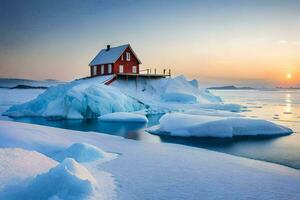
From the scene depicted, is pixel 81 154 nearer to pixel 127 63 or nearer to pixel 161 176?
pixel 161 176

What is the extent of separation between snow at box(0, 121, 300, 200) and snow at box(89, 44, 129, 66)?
29651mm

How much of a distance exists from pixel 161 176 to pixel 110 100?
73.9 ft

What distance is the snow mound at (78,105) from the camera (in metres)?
29.2

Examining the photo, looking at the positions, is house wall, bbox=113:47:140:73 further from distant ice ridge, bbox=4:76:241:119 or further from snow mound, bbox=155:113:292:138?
snow mound, bbox=155:113:292:138

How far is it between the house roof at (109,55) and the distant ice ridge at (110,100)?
3339mm

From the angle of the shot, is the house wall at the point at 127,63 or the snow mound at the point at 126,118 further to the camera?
the house wall at the point at 127,63

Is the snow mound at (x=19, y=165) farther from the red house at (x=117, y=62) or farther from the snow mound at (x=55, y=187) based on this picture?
the red house at (x=117, y=62)

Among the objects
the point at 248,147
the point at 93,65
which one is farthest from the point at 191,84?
the point at 248,147

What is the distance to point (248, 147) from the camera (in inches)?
556

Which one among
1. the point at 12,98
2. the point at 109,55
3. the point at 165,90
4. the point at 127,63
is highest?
the point at 109,55

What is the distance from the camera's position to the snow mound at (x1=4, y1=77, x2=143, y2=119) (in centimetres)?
2917

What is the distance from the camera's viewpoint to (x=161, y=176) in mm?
7836

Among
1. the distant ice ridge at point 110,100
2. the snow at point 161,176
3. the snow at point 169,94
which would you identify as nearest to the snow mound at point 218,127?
the snow at point 161,176

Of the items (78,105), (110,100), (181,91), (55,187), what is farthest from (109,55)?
(55,187)
